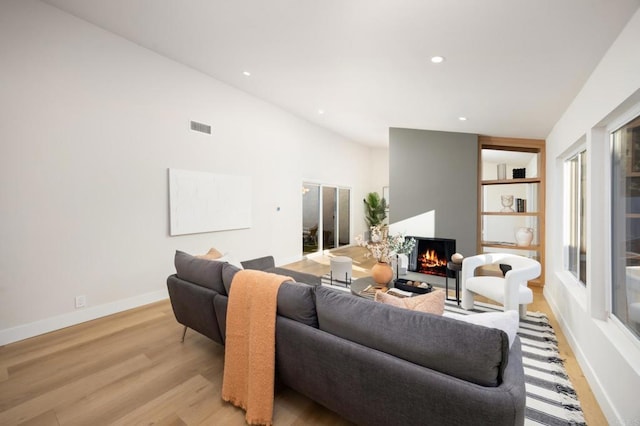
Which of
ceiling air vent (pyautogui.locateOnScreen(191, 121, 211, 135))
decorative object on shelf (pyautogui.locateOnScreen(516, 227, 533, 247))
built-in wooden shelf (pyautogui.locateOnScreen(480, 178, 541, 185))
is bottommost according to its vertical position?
decorative object on shelf (pyautogui.locateOnScreen(516, 227, 533, 247))

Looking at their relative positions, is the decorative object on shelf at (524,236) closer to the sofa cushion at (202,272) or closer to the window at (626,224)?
the window at (626,224)

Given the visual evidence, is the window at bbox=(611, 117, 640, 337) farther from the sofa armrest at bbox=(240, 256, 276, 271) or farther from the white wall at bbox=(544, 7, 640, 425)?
the sofa armrest at bbox=(240, 256, 276, 271)

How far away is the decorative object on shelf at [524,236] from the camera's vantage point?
460 centimetres

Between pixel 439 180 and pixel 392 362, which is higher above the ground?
pixel 439 180

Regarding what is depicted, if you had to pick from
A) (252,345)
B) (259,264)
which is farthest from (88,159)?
(252,345)

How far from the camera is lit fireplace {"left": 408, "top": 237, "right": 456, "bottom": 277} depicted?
4879 mm

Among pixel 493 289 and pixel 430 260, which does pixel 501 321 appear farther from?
pixel 430 260

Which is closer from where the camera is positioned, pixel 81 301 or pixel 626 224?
pixel 626 224

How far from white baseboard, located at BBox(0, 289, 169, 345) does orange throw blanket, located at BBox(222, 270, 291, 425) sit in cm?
249

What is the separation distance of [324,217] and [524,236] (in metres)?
4.36

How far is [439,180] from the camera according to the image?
200 inches

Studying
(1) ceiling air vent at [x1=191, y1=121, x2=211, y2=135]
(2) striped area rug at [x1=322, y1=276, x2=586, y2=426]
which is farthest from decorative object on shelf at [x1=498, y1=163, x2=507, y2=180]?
(1) ceiling air vent at [x1=191, y1=121, x2=211, y2=135]

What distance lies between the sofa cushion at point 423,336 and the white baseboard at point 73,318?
3226 millimetres

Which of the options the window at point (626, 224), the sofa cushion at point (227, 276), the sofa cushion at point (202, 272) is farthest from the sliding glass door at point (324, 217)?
the window at point (626, 224)
